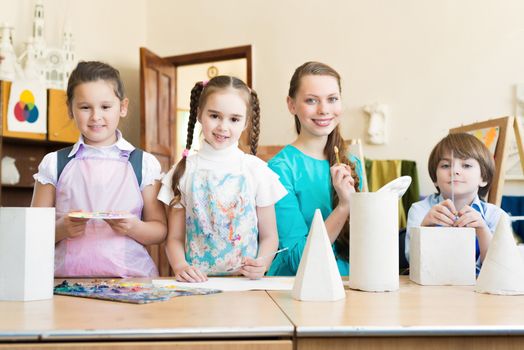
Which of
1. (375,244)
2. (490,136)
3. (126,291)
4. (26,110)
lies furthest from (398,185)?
(26,110)

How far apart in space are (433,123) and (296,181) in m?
3.16

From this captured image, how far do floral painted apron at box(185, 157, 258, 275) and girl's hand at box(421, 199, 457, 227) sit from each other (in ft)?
1.56

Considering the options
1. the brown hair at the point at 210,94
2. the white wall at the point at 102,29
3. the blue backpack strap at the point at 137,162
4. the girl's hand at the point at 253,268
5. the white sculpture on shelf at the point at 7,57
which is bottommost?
the girl's hand at the point at 253,268

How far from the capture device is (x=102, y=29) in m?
5.51

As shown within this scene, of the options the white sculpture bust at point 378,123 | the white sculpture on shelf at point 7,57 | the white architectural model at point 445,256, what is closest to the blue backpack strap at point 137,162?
the white architectural model at point 445,256

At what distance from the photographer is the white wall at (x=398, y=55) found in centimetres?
455

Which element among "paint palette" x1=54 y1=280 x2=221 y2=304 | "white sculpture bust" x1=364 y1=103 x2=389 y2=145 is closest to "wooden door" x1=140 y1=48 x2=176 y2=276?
"white sculpture bust" x1=364 y1=103 x2=389 y2=145

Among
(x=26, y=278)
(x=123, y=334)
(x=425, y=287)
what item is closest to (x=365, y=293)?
(x=425, y=287)

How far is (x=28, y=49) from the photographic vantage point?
4.51 m

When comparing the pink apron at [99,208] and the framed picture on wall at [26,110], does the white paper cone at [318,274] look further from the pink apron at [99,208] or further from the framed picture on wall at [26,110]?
the framed picture on wall at [26,110]

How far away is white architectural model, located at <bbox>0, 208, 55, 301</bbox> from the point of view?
111 cm

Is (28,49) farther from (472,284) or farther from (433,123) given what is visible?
(472,284)

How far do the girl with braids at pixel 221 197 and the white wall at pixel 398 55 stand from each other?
3136 millimetres

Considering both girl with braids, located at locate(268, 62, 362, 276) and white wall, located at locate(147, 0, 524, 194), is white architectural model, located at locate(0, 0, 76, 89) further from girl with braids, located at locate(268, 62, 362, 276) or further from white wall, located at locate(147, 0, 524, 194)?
girl with braids, located at locate(268, 62, 362, 276)
